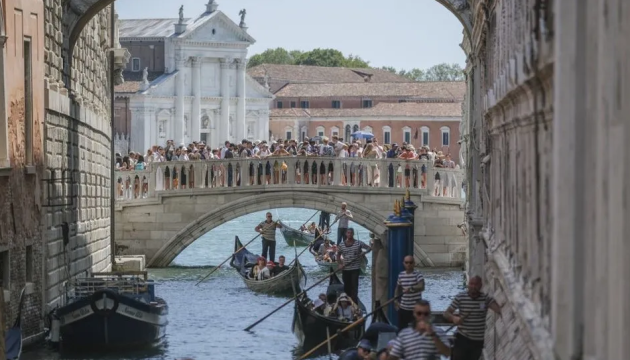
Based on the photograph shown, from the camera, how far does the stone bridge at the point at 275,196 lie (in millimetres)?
24484

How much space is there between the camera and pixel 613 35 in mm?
4754

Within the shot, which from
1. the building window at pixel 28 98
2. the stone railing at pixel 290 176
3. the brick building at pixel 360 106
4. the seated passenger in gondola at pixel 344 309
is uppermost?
the brick building at pixel 360 106

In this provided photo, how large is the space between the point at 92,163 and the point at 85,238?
5.06 feet

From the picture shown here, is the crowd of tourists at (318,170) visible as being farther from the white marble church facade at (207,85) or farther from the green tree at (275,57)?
the green tree at (275,57)

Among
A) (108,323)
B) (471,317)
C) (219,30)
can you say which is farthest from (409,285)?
(219,30)

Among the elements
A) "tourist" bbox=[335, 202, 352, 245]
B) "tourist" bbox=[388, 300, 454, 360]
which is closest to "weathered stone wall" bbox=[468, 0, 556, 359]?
"tourist" bbox=[388, 300, 454, 360]

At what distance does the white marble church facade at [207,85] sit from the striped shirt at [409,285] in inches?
2168

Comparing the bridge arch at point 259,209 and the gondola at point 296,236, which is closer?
the bridge arch at point 259,209

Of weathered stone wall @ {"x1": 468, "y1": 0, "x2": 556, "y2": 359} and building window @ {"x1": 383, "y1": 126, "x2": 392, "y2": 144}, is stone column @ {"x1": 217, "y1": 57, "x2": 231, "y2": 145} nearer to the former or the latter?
building window @ {"x1": 383, "y1": 126, "x2": 392, "y2": 144}

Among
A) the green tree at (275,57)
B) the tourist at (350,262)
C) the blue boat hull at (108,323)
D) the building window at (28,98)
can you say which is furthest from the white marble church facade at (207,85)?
the building window at (28,98)

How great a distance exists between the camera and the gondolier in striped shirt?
374 inches

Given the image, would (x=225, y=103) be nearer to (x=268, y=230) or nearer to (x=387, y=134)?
(x=387, y=134)

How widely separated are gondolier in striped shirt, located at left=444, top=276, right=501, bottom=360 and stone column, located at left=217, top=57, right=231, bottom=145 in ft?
189

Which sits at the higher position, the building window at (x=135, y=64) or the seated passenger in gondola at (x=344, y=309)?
the building window at (x=135, y=64)
